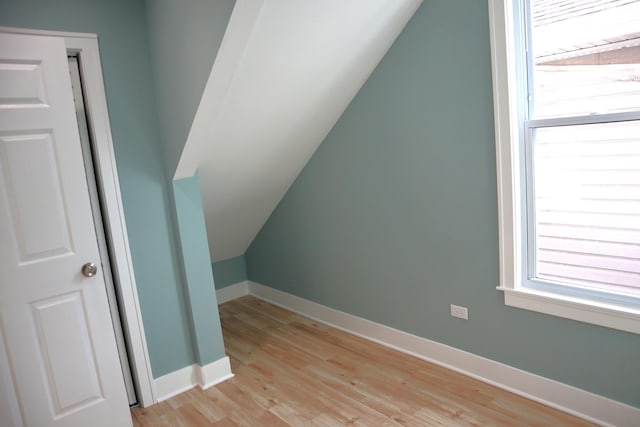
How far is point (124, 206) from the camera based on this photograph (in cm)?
258

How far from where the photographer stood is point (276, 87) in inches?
102

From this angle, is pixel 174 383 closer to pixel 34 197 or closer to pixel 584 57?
pixel 34 197

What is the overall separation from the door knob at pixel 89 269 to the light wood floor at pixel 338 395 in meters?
0.93

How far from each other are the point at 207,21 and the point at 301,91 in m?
0.86

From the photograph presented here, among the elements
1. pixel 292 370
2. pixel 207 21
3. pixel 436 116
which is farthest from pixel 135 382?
pixel 436 116


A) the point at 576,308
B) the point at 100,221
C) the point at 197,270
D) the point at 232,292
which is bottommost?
the point at 232,292

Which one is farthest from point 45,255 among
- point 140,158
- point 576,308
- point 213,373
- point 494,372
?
point 576,308

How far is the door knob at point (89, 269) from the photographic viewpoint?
2.32 metres

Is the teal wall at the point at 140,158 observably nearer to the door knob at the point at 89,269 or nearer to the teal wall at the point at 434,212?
the door knob at the point at 89,269

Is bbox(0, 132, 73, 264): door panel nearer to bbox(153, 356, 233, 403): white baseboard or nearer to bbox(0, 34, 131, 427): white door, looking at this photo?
bbox(0, 34, 131, 427): white door

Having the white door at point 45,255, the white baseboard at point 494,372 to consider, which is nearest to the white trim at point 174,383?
the white door at point 45,255

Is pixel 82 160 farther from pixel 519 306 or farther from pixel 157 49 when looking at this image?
pixel 519 306

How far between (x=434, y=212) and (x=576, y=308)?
2.95 feet

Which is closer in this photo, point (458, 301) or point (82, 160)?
point (82, 160)
